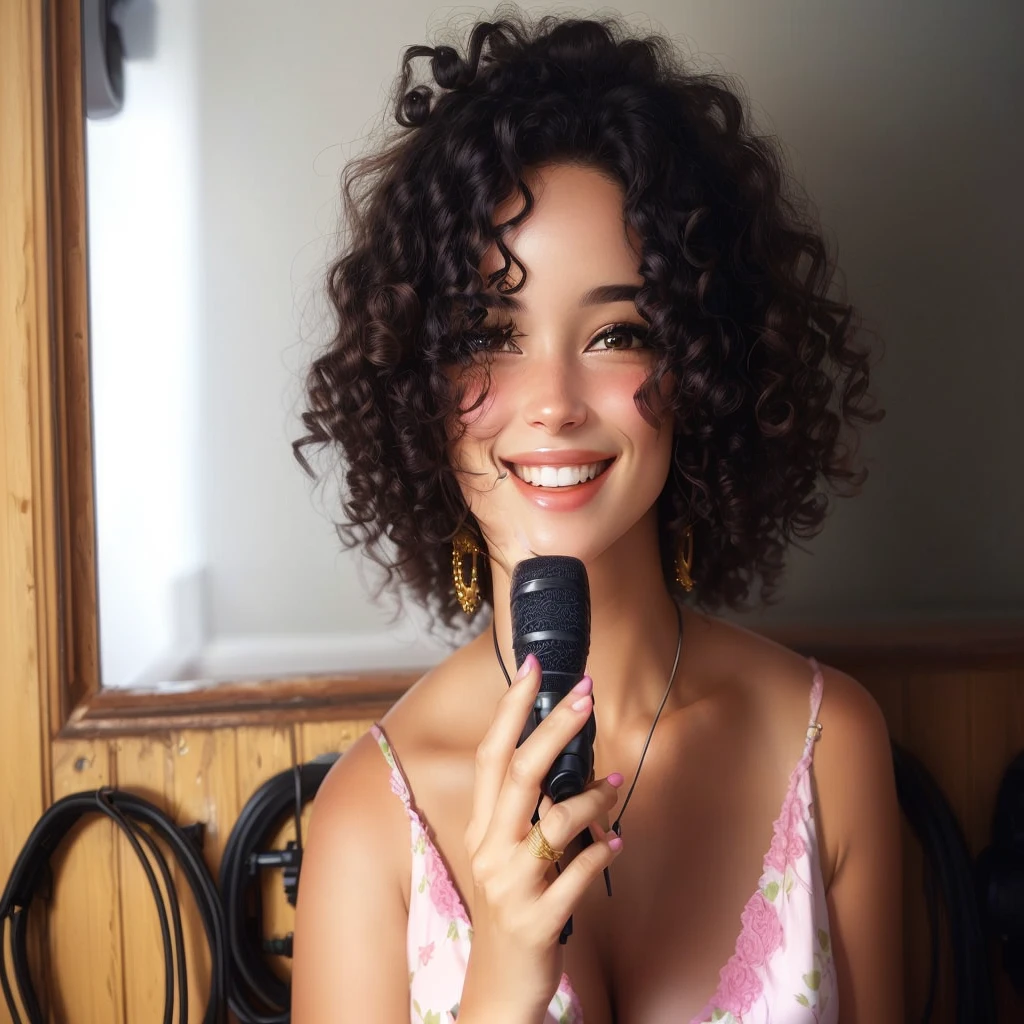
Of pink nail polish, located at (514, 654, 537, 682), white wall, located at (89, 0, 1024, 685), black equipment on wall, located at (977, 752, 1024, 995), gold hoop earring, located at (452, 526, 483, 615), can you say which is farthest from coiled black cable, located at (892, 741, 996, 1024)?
pink nail polish, located at (514, 654, 537, 682)

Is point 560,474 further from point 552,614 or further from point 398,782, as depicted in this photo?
point 398,782

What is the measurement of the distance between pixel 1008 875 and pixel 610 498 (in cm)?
95

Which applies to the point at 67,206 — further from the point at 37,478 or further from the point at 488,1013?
the point at 488,1013

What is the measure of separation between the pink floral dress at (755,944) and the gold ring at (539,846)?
0.37 metres

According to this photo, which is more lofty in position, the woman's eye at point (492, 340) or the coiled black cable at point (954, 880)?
the woman's eye at point (492, 340)

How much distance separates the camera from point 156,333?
4.42ft

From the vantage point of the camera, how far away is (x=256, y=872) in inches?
52.9

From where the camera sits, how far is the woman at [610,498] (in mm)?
987

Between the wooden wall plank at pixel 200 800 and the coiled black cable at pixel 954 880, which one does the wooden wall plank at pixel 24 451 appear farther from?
the coiled black cable at pixel 954 880

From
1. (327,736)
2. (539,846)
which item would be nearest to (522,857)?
(539,846)

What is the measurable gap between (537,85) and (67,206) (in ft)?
2.27

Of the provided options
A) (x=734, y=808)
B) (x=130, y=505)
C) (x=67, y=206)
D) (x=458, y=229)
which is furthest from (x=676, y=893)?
(x=67, y=206)

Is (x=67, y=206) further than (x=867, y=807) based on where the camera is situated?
Yes

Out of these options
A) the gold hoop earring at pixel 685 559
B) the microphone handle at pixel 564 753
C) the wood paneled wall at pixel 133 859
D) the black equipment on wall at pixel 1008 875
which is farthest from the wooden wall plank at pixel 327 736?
the black equipment on wall at pixel 1008 875
